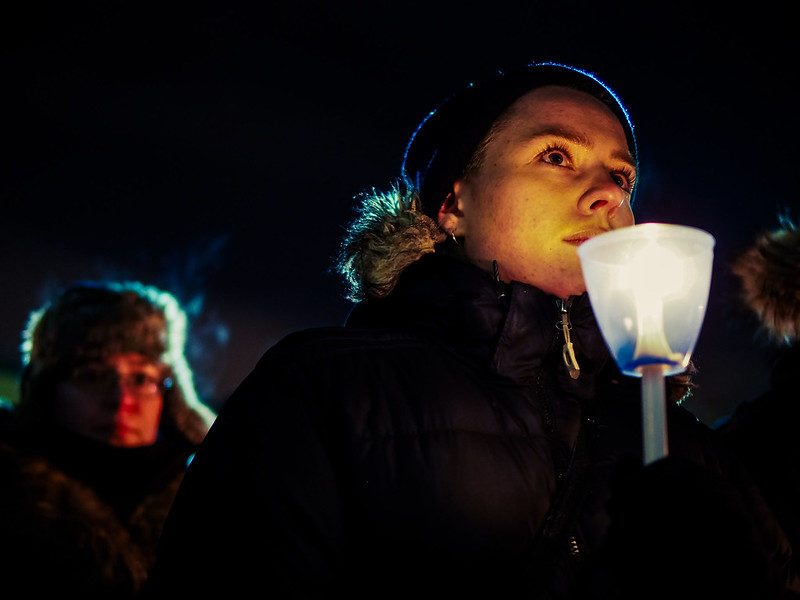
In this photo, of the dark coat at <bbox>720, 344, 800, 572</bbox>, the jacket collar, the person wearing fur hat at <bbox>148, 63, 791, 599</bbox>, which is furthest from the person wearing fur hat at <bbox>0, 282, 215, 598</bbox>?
the dark coat at <bbox>720, 344, 800, 572</bbox>

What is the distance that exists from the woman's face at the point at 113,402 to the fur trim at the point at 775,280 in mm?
3136

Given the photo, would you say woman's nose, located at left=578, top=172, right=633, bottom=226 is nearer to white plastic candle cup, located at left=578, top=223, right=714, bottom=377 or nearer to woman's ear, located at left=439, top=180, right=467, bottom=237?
woman's ear, located at left=439, top=180, right=467, bottom=237

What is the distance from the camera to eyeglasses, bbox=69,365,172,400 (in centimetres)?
307

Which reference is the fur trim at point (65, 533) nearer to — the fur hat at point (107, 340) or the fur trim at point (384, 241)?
the fur hat at point (107, 340)

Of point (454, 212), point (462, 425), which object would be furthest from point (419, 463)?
point (454, 212)

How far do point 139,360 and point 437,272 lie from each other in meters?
2.25

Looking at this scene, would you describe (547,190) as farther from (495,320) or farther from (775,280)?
(775,280)

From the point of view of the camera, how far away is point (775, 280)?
2.63 m

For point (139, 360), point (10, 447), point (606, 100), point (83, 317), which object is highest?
point (606, 100)

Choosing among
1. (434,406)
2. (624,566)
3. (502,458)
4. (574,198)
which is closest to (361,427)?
(434,406)

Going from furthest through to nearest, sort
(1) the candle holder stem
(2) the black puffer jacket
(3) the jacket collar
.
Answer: (3) the jacket collar, (2) the black puffer jacket, (1) the candle holder stem

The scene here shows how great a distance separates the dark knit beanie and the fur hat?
75.7 inches

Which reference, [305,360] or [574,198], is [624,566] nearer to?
[305,360]

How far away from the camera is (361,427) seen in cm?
145
